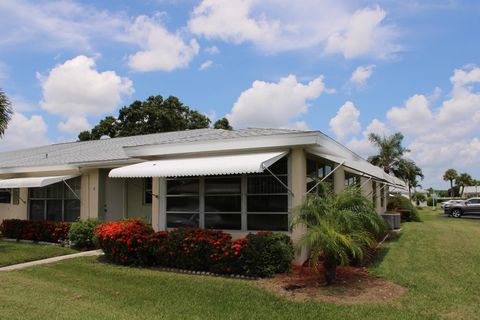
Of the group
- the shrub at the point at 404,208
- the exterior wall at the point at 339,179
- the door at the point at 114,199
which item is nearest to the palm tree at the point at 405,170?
the shrub at the point at 404,208

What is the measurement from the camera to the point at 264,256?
9836 millimetres

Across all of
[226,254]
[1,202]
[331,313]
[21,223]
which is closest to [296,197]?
[226,254]

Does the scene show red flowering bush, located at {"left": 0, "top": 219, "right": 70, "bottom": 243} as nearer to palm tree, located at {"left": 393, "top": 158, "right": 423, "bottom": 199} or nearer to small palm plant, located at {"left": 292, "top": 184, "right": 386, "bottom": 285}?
small palm plant, located at {"left": 292, "top": 184, "right": 386, "bottom": 285}

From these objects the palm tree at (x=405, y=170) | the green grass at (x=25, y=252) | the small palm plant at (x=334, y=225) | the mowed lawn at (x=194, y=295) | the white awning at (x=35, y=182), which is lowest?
the mowed lawn at (x=194, y=295)

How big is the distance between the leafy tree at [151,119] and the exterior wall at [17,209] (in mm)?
21731

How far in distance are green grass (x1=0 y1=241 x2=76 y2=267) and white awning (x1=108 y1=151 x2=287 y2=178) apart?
3605mm

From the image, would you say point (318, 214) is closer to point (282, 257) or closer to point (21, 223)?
point (282, 257)

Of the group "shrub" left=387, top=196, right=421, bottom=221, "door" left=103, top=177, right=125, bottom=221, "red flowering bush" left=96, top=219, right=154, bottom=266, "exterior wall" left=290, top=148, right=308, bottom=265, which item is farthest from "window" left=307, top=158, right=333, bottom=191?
"shrub" left=387, top=196, right=421, bottom=221

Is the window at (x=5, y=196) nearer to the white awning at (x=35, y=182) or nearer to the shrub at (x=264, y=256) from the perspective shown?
the white awning at (x=35, y=182)

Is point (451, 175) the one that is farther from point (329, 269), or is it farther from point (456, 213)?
point (329, 269)

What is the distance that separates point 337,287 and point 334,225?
133cm

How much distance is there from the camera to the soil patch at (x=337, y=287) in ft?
26.6

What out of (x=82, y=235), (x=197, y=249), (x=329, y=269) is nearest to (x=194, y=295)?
(x=197, y=249)

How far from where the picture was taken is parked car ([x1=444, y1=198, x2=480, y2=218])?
35294 mm
